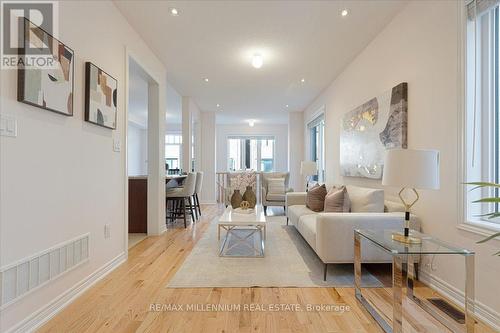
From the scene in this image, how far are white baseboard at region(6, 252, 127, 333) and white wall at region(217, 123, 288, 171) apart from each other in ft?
24.2

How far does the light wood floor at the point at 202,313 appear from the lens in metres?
1.75

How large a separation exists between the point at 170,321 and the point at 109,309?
0.51 metres

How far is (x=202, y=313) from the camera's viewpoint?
1909mm

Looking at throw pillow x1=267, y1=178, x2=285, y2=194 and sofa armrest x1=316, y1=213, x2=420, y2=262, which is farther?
throw pillow x1=267, y1=178, x2=285, y2=194

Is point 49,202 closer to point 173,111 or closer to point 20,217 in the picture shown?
point 20,217

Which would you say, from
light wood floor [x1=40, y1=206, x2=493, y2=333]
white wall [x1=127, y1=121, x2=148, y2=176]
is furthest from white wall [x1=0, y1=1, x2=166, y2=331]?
white wall [x1=127, y1=121, x2=148, y2=176]

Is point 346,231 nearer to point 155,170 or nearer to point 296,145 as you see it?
point 155,170

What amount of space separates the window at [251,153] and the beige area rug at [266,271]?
6.59 meters

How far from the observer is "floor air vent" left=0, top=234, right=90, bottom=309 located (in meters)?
1.53

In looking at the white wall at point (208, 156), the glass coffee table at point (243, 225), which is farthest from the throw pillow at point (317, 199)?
the white wall at point (208, 156)

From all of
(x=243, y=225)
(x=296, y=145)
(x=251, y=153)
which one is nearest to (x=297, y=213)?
(x=243, y=225)

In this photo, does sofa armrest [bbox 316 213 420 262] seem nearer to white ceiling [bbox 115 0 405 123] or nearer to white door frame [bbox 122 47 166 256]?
white ceiling [bbox 115 0 405 123]

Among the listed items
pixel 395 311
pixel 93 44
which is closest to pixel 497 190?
pixel 395 311

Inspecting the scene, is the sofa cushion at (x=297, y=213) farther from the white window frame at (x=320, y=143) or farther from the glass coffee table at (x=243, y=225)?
the white window frame at (x=320, y=143)
